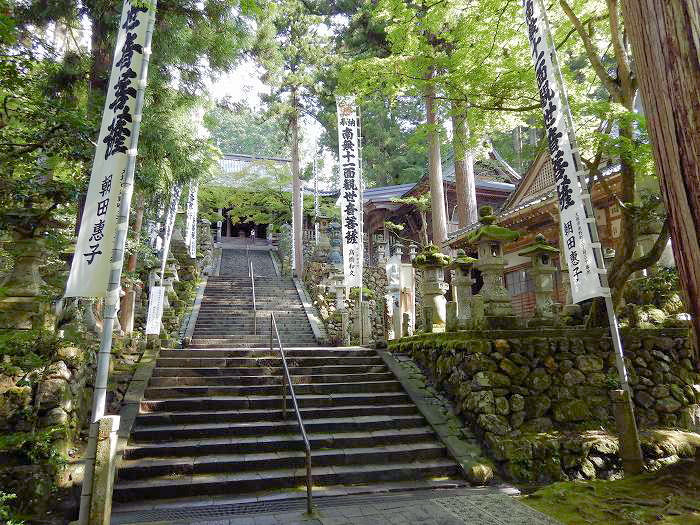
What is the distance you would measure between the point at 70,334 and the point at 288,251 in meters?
18.6

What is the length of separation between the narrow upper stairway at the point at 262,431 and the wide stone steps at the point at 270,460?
0.04 feet

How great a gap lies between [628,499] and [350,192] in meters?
8.95

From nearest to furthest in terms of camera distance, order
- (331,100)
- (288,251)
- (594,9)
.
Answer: (594,9) → (331,100) → (288,251)

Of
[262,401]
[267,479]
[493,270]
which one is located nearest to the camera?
[267,479]

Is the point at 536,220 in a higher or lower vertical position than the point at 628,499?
higher

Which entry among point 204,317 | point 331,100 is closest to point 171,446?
point 204,317

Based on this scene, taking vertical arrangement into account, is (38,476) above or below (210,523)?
above

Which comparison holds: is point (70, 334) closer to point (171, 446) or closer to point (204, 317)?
point (171, 446)

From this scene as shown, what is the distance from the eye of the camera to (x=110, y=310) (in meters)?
3.90

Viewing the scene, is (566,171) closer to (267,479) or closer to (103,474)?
(267,479)

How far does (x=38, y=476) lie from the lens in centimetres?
434

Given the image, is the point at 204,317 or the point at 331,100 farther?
the point at 331,100

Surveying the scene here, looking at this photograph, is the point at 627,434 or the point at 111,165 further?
the point at 627,434

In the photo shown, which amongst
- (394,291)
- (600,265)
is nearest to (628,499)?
(600,265)
